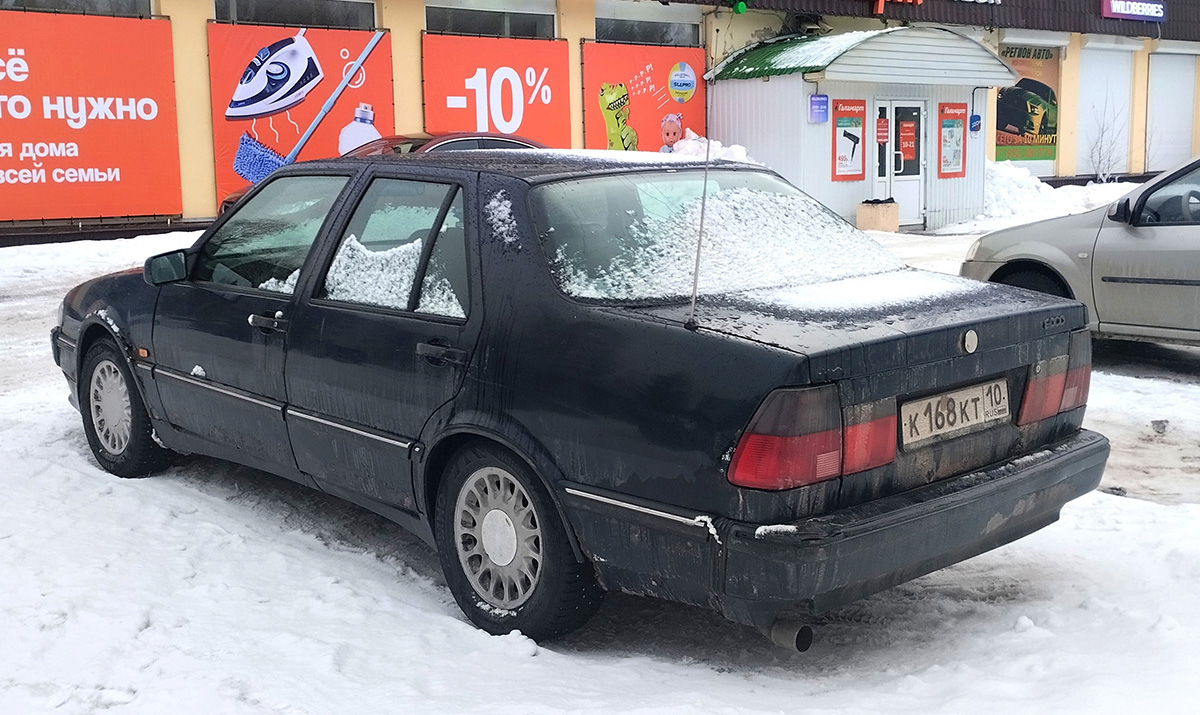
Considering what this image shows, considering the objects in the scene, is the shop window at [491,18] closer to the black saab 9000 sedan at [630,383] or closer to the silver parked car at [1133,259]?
the silver parked car at [1133,259]

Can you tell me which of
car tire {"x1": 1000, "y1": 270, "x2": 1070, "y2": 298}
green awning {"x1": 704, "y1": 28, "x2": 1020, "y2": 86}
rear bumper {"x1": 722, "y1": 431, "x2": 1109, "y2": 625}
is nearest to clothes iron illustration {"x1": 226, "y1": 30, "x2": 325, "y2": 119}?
green awning {"x1": 704, "y1": 28, "x2": 1020, "y2": 86}

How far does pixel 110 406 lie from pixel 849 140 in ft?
59.4

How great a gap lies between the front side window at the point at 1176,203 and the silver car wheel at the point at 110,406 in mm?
6223

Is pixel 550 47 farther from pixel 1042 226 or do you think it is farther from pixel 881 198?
pixel 1042 226

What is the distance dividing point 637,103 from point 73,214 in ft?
32.6

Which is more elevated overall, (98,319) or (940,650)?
(98,319)

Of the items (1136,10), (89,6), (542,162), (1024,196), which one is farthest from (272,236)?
(1136,10)

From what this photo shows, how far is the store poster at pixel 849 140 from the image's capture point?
21.6 meters

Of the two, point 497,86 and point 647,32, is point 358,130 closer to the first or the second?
point 497,86

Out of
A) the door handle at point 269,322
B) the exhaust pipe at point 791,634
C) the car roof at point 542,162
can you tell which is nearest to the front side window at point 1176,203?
the car roof at point 542,162

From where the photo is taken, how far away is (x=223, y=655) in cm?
353

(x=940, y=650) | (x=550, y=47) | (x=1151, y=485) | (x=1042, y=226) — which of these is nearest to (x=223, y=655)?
(x=940, y=650)

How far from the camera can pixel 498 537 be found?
12.3 feet

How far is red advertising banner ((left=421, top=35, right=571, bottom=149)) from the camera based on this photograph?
1927 cm
